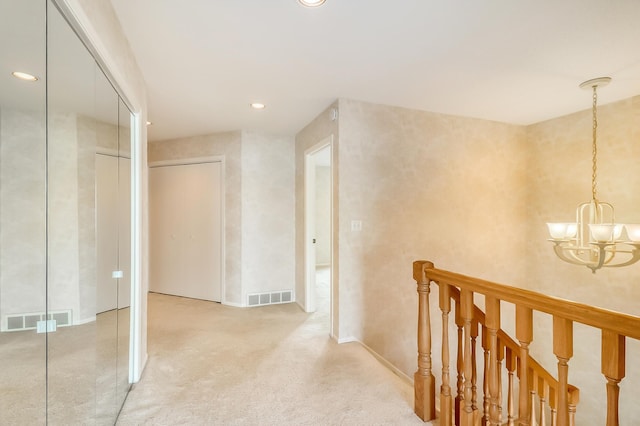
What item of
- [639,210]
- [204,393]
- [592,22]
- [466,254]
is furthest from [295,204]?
[639,210]

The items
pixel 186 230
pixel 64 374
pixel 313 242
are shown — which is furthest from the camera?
pixel 186 230

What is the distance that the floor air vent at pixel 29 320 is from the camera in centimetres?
83

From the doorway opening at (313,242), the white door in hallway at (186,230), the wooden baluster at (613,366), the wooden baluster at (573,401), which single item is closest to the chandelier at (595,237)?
the wooden baluster at (573,401)

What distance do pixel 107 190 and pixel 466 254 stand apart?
11.5ft

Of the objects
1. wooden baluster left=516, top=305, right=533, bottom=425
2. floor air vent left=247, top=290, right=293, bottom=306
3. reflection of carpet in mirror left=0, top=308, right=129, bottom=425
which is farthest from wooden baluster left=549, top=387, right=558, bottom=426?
floor air vent left=247, top=290, right=293, bottom=306

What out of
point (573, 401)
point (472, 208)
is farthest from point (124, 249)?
point (472, 208)

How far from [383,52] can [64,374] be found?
243cm

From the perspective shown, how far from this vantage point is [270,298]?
4.11 m

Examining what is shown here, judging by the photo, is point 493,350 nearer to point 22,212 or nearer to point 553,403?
point 553,403

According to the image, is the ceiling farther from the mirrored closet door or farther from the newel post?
the newel post

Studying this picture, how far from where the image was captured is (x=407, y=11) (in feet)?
5.35

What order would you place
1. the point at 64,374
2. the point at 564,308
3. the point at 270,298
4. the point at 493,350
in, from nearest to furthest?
the point at 564,308
the point at 64,374
the point at 493,350
the point at 270,298

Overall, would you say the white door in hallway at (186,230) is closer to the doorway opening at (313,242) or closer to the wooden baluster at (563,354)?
the doorway opening at (313,242)

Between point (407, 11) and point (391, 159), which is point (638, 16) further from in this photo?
point (391, 159)
